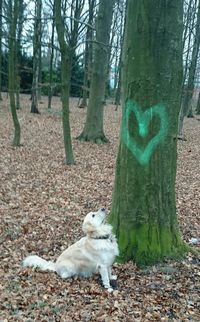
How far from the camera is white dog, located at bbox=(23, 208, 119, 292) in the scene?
14.3 ft

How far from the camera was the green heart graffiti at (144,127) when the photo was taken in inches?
177

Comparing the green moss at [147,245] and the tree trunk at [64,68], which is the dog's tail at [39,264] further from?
the tree trunk at [64,68]

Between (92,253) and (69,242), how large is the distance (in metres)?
1.31

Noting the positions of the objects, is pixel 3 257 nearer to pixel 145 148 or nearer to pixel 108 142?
pixel 145 148

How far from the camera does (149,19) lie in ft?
14.4

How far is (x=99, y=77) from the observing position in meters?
13.8

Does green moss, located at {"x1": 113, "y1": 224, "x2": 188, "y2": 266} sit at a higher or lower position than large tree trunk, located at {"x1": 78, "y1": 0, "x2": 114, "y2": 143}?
lower

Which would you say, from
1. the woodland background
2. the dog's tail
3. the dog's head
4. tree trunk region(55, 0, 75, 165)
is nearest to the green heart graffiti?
the dog's head

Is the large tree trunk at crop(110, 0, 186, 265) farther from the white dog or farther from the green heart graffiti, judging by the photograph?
the white dog

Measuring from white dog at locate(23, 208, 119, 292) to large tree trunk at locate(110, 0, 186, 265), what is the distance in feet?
1.54

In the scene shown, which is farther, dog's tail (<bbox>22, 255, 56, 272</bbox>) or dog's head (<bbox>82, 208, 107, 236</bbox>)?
dog's tail (<bbox>22, 255, 56, 272</bbox>)

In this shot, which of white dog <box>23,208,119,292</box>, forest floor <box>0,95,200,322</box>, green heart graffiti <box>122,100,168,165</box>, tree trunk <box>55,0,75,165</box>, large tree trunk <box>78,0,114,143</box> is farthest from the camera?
large tree trunk <box>78,0,114,143</box>

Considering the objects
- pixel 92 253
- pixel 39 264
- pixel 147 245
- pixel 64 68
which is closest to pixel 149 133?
pixel 147 245

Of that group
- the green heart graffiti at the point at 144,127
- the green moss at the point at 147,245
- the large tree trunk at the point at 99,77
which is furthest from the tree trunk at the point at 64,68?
the green moss at the point at 147,245
